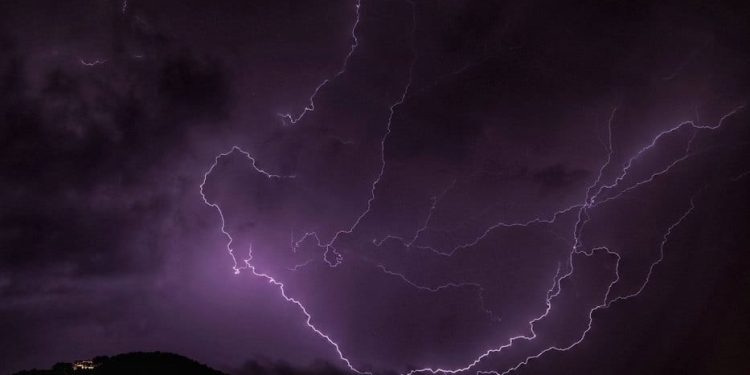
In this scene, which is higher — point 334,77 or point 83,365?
point 334,77

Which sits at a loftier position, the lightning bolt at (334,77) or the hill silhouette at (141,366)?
the lightning bolt at (334,77)

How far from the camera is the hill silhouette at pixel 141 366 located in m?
10.6

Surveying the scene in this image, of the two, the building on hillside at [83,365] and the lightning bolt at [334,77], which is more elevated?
the lightning bolt at [334,77]

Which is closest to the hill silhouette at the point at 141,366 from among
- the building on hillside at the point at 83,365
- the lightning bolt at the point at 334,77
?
the building on hillside at the point at 83,365

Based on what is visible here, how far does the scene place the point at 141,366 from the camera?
36.6 ft

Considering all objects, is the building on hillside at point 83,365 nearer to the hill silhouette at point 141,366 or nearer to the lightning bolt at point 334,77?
the hill silhouette at point 141,366

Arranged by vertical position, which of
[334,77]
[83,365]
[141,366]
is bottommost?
[83,365]

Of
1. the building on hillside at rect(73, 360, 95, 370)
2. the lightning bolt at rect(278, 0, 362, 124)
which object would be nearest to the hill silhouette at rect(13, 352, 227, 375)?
the building on hillside at rect(73, 360, 95, 370)

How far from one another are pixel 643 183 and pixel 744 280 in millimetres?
2667

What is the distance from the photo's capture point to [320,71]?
10.3 meters

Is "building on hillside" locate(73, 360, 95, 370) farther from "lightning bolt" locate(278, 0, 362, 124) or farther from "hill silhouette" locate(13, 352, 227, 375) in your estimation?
"lightning bolt" locate(278, 0, 362, 124)

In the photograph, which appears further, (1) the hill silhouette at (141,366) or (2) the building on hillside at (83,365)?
(2) the building on hillside at (83,365)

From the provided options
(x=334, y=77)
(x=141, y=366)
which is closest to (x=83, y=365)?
(x=141, y=366)

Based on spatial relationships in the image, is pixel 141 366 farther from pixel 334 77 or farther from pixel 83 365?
pixel 334 77
